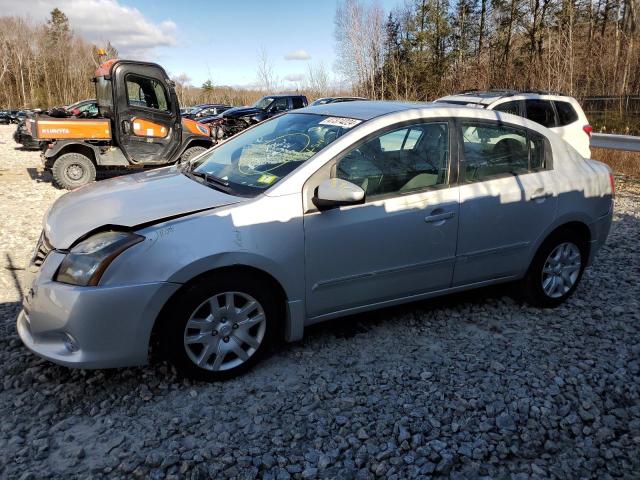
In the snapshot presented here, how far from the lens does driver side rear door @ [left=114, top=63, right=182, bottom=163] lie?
9805mm

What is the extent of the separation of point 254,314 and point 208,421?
0.67 meters

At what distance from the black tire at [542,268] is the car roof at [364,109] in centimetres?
141

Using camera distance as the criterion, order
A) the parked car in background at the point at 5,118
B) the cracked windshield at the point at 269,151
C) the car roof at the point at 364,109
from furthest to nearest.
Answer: the parked car in background at the point at 5,118
the car roof at the point at 364,109
the cracked windshield at the point at 269,151

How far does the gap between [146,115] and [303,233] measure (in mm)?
8072

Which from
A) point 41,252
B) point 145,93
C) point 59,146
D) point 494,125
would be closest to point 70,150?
point 59,146

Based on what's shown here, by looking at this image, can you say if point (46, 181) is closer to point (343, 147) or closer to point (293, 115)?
point (293, 115)

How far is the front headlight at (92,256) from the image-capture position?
2703 mm

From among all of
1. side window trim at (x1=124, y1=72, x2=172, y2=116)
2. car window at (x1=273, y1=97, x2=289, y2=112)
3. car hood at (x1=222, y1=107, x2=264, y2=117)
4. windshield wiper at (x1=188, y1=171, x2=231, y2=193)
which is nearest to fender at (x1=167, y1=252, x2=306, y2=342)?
windshield wiper at (x1=188, y1=171, x2=231, y2=193)

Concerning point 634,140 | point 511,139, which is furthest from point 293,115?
point 634,140

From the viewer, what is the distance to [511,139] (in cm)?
402

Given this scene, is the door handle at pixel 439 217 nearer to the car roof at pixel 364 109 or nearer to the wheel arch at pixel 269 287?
the car roof at pixel 364 109

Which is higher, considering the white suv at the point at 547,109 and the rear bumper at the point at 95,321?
the white suv at the point at 547,109

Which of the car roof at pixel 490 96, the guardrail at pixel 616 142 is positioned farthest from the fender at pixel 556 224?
the guardrail at pixel 616 142

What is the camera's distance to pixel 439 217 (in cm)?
357
